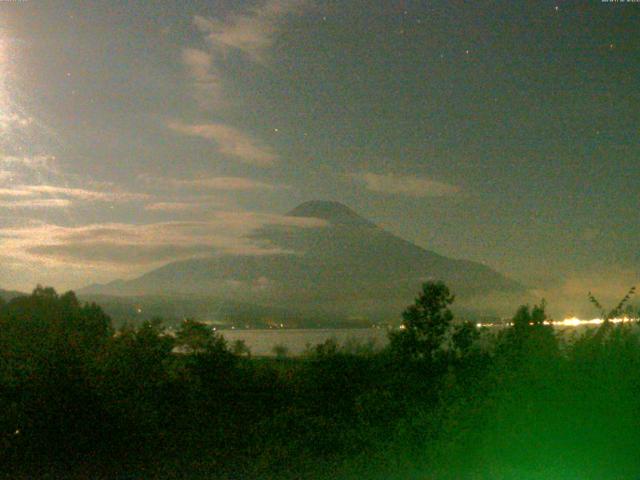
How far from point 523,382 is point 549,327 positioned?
1.94m

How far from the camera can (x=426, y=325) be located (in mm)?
16984

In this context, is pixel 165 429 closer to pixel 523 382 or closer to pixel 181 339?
pixel 181 339

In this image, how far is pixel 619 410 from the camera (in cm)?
1048

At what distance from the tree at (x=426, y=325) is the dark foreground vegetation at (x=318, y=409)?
0.33 metres

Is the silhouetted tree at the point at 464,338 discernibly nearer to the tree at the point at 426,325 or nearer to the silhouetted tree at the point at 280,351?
the tree at the point at 426,325

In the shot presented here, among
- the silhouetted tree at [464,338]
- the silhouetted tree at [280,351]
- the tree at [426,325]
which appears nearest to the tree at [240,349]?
the silhouetted tree at [280,351]

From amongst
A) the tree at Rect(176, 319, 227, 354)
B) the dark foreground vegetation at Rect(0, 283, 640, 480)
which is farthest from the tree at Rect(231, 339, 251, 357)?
the tree at Rect(176, 319, 227, 354)

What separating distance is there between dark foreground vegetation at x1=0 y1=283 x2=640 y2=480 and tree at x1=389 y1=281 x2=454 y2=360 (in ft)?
1.07

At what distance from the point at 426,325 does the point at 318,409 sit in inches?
141

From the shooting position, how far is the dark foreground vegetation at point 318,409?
410 inches

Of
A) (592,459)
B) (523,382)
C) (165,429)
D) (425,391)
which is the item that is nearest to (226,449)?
(165,429)

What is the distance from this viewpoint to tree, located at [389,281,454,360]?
54.8 feet

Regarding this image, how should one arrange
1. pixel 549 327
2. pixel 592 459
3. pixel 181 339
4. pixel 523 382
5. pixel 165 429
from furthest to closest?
pixel 181 339 < pixel 165 429 < pixel 549 327 < pixel 523 382 < pixel 592 459

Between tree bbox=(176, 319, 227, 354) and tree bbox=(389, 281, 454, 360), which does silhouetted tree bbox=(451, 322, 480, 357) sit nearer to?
tree bbox=(389, 281, 454, 360)
